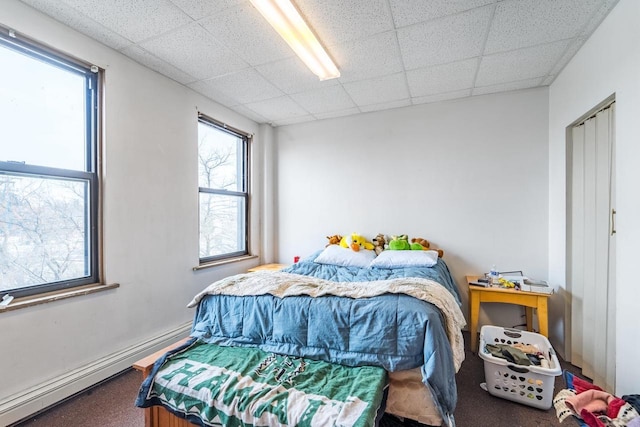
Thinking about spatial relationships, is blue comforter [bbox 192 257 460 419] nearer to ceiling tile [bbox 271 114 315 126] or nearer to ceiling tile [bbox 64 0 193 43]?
ceiling tile [bbox 64 0 193 43]

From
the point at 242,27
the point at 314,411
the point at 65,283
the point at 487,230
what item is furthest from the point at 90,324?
the point at 487,230

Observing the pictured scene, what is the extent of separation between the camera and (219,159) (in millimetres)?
3324

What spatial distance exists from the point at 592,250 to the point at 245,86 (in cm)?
325

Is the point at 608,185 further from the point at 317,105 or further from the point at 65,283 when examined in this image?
the point at 65,283

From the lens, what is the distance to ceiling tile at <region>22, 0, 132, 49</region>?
1.73 m

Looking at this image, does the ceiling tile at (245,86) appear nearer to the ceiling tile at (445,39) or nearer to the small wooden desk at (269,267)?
the ceiling tile at (445,39)

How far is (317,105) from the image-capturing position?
10.5 ft

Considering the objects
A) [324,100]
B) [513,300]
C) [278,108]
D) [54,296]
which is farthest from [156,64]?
[513,300]

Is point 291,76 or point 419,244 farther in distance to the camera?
point 419,244

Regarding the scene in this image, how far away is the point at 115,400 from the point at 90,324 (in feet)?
1.87

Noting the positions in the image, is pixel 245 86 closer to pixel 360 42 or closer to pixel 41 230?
pixel 360 42

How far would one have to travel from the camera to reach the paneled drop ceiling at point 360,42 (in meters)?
1.73

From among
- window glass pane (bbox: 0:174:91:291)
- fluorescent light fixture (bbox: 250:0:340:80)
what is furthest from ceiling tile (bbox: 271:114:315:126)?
window glass pane (bbox: 0:174:91:291)

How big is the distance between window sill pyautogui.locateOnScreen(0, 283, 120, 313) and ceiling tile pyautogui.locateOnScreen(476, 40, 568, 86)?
3565 millimetres
